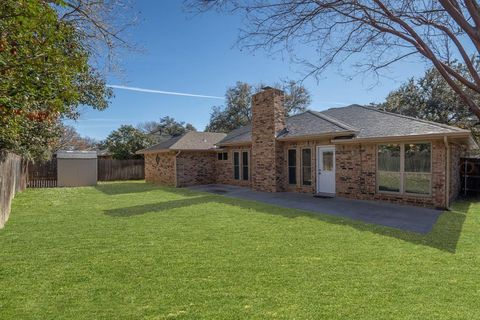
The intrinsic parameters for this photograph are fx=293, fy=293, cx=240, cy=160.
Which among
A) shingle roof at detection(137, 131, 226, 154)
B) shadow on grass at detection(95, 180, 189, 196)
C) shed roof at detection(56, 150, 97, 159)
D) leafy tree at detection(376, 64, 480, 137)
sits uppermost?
leafy tree at detection(376, 64, 480, 137)

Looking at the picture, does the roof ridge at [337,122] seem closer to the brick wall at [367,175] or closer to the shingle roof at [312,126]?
the shingle roof at [312,126]

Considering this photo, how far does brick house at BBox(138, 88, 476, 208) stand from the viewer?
985 cm

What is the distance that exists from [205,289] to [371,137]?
8753 mm

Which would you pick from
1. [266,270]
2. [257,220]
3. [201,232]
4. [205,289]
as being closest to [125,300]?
[205,289]

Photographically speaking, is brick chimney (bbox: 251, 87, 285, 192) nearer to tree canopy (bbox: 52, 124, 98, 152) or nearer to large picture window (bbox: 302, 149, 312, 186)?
large picture window (bbox: 302, 149, 312, 186)

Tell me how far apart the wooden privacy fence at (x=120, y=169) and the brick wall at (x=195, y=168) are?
8520 millimetres

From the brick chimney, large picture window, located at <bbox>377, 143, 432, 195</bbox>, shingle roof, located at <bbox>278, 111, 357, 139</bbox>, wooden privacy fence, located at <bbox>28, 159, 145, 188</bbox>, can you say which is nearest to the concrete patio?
large picture window, located at <bbox>377, 143, 432, 195</bbox>

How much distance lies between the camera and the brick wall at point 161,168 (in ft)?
59.7

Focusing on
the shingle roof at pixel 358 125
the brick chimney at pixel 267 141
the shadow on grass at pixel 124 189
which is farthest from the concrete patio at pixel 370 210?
the shadow on grass at pixel 124 189

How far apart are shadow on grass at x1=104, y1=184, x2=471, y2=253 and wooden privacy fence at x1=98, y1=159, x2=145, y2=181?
47.4 ft

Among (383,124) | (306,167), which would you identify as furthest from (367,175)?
(306,167)

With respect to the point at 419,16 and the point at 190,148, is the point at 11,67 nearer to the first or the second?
the point at 419,16

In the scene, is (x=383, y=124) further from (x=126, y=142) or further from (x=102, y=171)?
(x=126, y=142)

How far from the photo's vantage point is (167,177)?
18.7m
